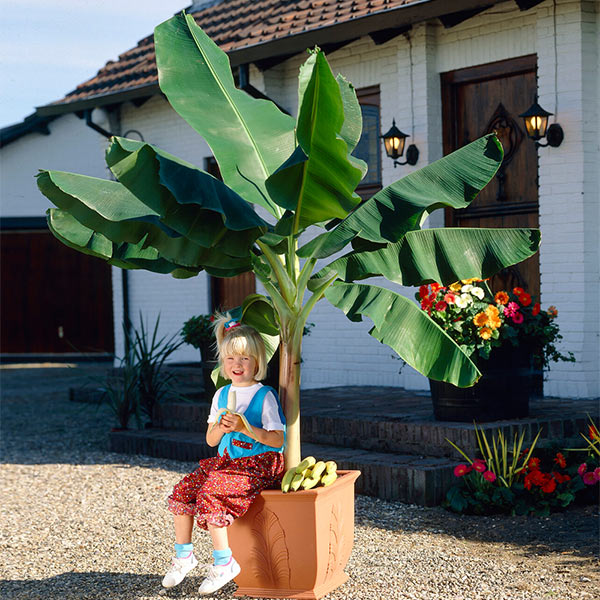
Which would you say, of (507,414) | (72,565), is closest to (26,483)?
(72,565)

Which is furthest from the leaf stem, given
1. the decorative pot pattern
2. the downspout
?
the downspout

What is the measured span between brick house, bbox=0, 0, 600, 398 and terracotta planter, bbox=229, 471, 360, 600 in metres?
4.41

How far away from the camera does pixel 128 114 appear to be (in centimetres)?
1366

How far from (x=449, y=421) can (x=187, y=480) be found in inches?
115

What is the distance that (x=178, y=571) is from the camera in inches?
180

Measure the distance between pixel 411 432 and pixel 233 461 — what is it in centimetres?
269

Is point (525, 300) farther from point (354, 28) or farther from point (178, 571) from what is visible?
point (354, 28)

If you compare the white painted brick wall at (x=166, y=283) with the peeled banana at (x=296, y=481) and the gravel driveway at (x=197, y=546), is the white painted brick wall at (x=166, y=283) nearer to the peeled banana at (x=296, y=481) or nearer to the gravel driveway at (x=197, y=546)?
the gravel driveway at (x=197, y=546)

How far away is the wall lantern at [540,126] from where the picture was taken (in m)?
8.30

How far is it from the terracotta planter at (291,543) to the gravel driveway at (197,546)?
6.9 inches

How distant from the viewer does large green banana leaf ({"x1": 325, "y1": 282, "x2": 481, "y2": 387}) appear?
4.40 m

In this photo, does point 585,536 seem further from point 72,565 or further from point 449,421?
point 72,565

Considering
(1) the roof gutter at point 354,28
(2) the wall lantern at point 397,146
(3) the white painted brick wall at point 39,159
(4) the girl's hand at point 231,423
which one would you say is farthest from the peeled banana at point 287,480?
(3) the white painted brick wall at point 39,159

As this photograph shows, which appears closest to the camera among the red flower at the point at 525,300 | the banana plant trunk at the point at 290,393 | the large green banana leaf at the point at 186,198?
the large green banana leaf at the point at 186,198
